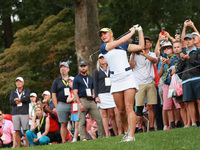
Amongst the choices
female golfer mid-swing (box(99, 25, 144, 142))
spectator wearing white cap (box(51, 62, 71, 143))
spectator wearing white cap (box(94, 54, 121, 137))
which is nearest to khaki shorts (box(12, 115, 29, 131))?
spectator wearing white cap (box(51, 62, 71, 143))

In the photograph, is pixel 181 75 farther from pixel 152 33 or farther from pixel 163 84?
pixel 152 33

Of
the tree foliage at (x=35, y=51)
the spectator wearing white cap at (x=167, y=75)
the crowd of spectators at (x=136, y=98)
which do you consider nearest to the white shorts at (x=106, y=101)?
the crowd of spectators at (x=136, y=98)

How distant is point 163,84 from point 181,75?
850 mm

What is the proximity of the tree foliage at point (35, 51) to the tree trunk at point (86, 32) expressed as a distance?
449 cm

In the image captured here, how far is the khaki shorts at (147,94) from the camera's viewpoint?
1209cm

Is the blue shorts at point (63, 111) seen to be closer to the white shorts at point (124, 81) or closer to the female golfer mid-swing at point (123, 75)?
the female golfer mid-swing at point (123, 75)

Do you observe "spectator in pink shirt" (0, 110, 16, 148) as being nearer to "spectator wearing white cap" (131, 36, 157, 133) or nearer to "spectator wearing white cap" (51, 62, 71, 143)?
"spectator wearing white cap" (51, 62, 71, 143)

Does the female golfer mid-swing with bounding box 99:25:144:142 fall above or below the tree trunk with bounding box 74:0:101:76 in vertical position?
below

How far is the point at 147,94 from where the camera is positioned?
1217 centimetres

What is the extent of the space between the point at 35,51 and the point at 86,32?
5197 mm

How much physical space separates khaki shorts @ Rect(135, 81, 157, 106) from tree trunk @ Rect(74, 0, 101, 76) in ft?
19.6

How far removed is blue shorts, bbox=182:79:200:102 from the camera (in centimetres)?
1098

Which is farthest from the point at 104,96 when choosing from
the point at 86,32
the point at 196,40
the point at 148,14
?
the point at 148,14

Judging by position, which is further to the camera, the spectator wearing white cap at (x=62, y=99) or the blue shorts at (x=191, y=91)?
the spectator wearing white cap at (x=62, y=99)
